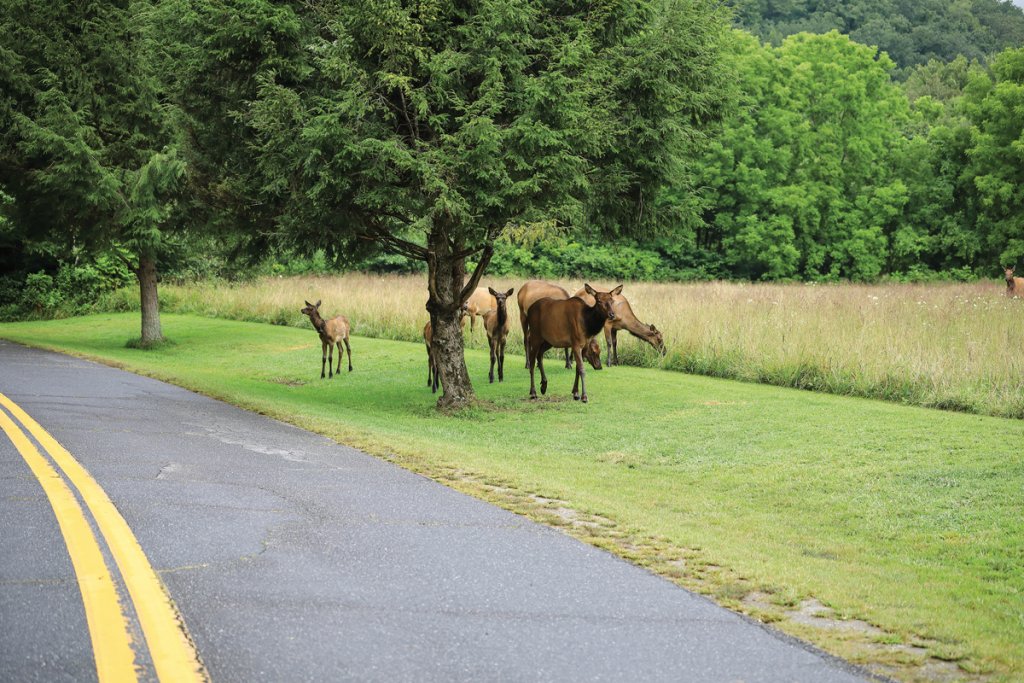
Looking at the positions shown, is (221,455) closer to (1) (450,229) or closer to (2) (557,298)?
(1) (450,229)

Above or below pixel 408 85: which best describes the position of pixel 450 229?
below

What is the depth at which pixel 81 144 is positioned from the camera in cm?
2633

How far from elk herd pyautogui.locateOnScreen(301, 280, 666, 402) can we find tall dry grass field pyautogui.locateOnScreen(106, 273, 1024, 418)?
1.15 metres

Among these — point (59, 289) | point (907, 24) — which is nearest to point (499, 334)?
point (59, 289)

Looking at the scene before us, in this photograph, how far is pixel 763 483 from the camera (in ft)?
37.6

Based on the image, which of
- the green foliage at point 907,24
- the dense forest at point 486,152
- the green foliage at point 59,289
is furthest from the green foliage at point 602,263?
the green foliage at point 907,24

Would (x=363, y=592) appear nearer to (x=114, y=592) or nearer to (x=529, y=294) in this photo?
(x=114, y=592)

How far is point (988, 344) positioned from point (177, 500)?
13.1 metres

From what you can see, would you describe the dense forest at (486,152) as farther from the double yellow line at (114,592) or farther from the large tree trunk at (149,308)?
the double yellow line at (114,592)

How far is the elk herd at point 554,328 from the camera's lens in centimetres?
1820

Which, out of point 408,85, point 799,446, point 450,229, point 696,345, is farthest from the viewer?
point 696,345

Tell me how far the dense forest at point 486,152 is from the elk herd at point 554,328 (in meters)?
1.30

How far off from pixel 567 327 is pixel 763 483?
738 centimetres

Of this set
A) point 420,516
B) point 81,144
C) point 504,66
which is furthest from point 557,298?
point 81,144
